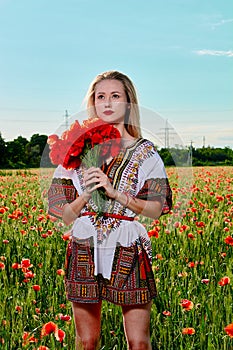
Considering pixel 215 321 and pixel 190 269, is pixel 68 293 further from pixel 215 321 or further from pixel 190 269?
pixel 190 269

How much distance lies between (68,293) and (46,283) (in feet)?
4.83

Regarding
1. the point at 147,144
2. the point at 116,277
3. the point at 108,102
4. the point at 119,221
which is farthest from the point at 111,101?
the point at 116,277

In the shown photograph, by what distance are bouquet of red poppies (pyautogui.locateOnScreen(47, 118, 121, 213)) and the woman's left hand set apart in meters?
0.05

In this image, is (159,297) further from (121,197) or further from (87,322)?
(121,197)

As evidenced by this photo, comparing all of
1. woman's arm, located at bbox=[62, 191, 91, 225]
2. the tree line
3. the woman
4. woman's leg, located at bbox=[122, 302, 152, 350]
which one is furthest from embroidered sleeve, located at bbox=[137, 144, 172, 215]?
the tree line

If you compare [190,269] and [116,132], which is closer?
[116,132]

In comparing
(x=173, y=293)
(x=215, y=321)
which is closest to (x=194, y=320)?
(x=215, y=321)

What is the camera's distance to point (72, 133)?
7.23ft

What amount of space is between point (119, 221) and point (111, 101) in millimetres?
499

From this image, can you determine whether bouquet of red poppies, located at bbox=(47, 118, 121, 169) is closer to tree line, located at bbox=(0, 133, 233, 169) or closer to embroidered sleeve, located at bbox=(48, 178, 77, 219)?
embroidered sleeve, located at bbox=(48, 178, 77, 219)

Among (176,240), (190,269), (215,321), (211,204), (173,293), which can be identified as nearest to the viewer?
(215,321)

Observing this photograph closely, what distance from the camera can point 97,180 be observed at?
2145mm

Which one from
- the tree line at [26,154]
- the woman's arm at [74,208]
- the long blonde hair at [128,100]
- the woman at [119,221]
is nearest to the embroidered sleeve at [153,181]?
the woman at [119,221]

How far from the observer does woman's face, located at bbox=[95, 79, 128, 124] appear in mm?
2307
